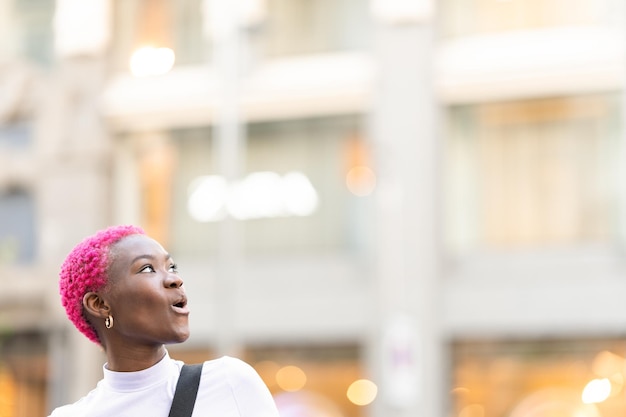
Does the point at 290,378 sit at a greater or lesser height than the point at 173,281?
greater

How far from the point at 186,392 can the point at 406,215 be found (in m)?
17.9

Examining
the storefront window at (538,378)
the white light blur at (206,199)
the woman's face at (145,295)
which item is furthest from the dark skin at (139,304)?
the white light blur at (206,199)

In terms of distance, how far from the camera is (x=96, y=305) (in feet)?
8.14

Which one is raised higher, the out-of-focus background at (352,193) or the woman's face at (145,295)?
the out-of-focus background at (352,193)

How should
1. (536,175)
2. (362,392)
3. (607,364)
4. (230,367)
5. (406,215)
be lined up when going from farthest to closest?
1. (362,392)
2. (406,215)
3. (536,175)
4. (607,364)
5. (230,367)

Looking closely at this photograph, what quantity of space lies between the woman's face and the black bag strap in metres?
0.07

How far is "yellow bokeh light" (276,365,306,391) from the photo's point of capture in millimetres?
20781

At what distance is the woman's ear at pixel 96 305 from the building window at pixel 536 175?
58.7 feet

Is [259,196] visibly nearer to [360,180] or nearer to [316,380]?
[360,180]

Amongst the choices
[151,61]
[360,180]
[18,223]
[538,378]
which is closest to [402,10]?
[360,180]

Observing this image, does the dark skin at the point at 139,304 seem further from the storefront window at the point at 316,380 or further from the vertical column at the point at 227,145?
the vertical column at the point at 227,145

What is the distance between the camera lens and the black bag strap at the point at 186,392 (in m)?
2.34

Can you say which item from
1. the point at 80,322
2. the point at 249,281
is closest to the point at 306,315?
the point at 249,281

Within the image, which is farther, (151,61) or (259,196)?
(151,61)
